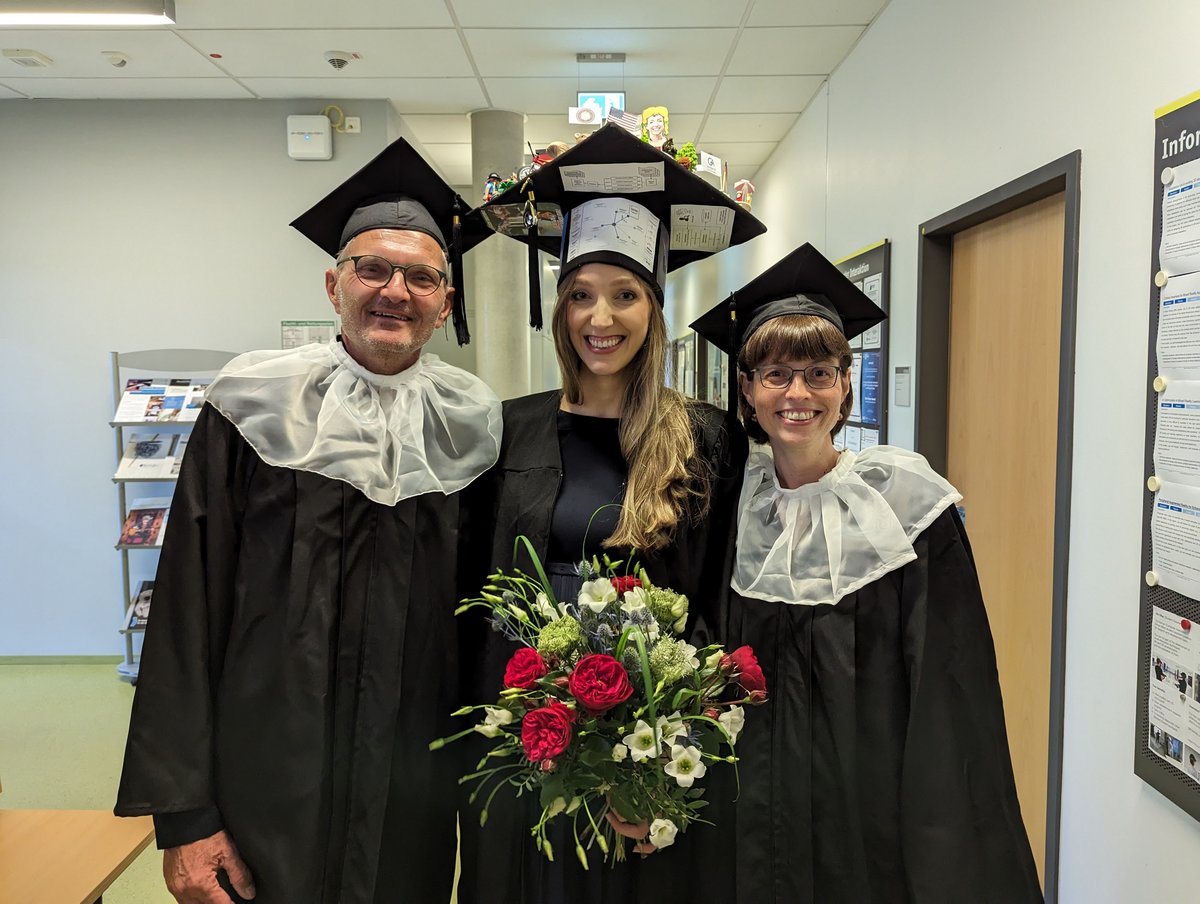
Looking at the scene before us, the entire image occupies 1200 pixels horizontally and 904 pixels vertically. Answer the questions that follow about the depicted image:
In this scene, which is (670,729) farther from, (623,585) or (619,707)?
(623,585)

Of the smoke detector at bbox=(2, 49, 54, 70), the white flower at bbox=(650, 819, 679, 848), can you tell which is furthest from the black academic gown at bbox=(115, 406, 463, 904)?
the smoke detector at bbox=(2, 49, 54, 70)

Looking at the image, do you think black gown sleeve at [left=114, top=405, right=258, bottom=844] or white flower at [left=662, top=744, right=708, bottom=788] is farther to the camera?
black gown sleeve at [left=114, top=405, right=258, bottom=844]

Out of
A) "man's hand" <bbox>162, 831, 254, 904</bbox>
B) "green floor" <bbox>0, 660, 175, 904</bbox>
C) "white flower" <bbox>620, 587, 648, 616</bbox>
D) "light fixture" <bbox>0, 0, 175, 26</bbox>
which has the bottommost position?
"green floor" <bbox>0, 660, 175, 904</bbox>

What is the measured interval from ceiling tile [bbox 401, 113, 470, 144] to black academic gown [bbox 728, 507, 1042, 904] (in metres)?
4.67

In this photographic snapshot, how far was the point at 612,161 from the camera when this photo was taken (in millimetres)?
1541

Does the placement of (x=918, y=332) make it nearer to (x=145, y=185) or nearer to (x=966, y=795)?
(x=966, y=795)

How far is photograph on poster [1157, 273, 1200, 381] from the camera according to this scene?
1.56m

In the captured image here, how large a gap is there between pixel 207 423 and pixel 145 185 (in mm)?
4030

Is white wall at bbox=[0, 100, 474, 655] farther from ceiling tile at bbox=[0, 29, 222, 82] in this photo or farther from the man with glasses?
the man with glasses

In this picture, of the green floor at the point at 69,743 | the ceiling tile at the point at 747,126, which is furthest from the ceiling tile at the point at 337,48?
the green floor at the point at 69,743

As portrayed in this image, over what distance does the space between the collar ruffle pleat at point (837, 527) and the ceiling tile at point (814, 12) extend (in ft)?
8.90

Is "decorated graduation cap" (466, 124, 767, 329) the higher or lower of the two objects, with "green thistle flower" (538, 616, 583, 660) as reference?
higher

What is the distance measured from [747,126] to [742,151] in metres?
0.62

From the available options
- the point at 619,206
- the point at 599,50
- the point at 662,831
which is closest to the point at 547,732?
the point at 662,831
